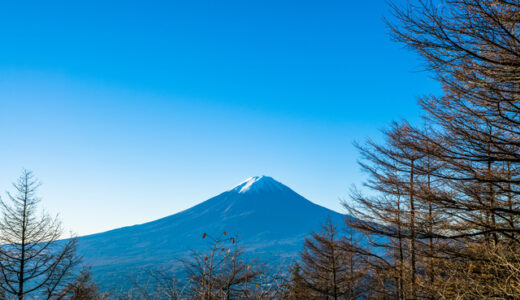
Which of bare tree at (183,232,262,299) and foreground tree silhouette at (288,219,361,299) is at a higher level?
bare tree at (183,232,262,299)

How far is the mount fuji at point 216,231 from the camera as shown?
136250 millimetres

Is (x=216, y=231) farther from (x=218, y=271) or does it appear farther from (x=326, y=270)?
(x=218, y=271)

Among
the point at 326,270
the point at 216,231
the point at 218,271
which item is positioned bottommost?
the point at 326,270

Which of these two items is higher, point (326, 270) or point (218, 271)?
point (218, 271)

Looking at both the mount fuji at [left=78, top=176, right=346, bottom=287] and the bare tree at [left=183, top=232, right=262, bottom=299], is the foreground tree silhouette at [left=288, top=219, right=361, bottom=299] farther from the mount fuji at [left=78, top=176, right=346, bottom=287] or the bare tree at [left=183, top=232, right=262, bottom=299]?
the mount fuji at [left=78, top=176, right=346, bottom=287]

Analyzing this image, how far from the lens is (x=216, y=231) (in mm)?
150375

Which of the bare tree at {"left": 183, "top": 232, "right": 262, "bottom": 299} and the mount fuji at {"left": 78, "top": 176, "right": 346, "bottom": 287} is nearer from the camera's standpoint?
the bare tree at {"left": 183, "top": 232, "right": 262, "bottom": 299}

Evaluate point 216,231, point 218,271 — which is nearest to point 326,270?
point 218,271

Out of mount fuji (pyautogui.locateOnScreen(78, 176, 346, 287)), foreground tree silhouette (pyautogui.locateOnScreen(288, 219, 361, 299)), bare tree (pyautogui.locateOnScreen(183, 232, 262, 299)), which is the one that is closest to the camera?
bare tree (pyautogui.locateOnScreen(183, 232, 262, 299))

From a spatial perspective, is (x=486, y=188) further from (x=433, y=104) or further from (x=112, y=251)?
(x=112, y=251)

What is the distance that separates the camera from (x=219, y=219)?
163750 millimetres

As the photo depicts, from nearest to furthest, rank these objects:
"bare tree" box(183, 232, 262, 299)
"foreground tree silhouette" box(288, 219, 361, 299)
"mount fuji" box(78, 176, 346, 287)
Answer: "bare tree" box(183, 232, 262, 299) < "foreground tree silhouette" box(288, 219, 361, 299) < "mount fuji" box(78, 176, 346, 287)

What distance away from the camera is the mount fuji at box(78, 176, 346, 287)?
136 m

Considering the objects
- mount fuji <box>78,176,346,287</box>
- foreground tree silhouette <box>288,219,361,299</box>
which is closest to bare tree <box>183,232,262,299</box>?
foreground tree silhouette <box>288,219,361,299</box>
